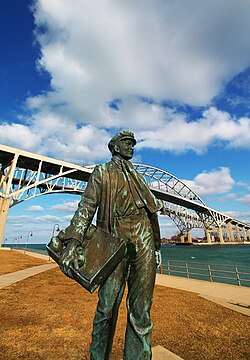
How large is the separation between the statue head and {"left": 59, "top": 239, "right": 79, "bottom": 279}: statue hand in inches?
47.3

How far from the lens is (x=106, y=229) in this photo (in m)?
2.26

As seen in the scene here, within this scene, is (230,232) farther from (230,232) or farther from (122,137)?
(122,137)

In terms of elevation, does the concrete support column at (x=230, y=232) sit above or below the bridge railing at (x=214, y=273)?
above

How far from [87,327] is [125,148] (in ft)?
13.3

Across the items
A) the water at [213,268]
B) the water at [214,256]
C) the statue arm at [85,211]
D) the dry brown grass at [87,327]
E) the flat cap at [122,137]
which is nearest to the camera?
the statue arm at [85,211]

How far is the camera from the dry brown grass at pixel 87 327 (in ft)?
11.8

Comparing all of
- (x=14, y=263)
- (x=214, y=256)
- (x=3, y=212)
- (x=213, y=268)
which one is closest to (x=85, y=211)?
(x=14, y=263)

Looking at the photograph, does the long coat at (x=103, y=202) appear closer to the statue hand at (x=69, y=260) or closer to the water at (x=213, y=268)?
the statue hand at (x=69, y=260)

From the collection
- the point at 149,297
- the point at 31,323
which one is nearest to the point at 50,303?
the point at 31,323

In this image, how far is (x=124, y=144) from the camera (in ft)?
8.48

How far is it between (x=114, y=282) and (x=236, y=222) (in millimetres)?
104807

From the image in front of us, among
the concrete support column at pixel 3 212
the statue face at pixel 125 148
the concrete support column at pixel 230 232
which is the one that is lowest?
the statue face at pixel 125 148

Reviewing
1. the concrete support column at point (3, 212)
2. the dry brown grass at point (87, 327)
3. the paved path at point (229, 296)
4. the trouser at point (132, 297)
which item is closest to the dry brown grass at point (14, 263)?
the dry brown grass at point (87, 327)

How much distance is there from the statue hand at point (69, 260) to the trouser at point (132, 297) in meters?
0.48
